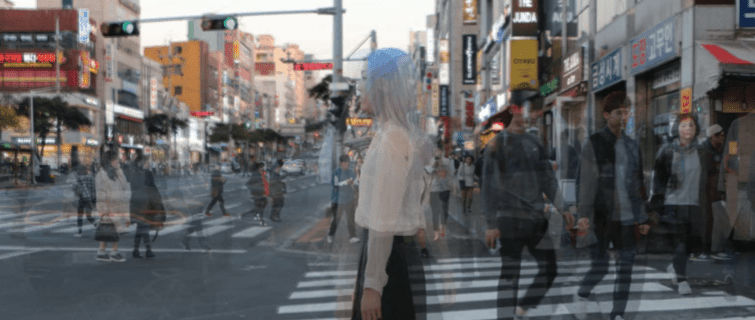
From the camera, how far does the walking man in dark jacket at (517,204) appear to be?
4465mm

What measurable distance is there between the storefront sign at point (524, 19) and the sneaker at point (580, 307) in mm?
16126

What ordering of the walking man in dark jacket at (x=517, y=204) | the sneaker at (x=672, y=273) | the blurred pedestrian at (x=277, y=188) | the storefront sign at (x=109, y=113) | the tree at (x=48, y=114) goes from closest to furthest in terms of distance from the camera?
the walking man in dark jacket at (x=517, y=204) < the sneaker at (x=672, y=273) < the blurred pedestrian at (x=277, y=188) < the tree at (x=48, y=114) < the storefront sign at (x=109, y=113)

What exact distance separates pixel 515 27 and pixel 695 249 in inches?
555

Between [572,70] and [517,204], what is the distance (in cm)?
1407

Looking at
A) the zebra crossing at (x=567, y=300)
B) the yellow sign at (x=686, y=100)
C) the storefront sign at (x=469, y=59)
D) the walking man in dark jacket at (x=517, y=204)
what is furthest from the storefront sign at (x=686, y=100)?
the storefront sign at (x=469, y=59)

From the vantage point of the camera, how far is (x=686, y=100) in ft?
35.6

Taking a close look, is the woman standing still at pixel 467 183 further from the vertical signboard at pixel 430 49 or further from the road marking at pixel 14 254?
the vertical signboard at pixel 430 49

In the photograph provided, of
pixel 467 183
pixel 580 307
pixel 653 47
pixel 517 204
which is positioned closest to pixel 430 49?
pixel 467 183

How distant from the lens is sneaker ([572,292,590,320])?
5627 millimetres

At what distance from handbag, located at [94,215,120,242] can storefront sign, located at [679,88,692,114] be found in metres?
9.50

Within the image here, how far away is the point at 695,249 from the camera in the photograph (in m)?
8.29

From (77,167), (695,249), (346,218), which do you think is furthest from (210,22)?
(346,218)

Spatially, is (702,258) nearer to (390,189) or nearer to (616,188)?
(616,188)

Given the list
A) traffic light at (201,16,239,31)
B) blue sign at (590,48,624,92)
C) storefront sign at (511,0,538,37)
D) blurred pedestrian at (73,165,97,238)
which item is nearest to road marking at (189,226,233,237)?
blurred pedestrian at (73,165,97,238)
